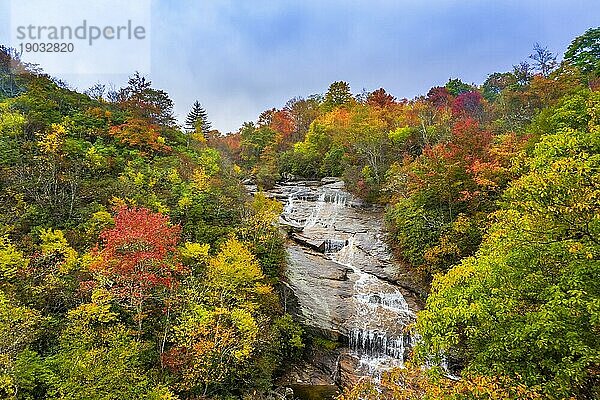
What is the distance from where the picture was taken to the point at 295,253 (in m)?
19.9

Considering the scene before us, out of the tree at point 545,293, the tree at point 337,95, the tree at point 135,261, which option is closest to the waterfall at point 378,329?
the tree at point 545,293

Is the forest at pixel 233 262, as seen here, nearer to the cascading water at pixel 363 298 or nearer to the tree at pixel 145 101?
the tree at pixel 145 101

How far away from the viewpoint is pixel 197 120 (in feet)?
140

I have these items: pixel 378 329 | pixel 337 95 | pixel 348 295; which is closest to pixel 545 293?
pixel 378 329

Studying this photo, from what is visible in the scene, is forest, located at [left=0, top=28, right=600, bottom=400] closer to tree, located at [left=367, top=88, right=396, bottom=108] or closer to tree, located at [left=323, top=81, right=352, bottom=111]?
tree, located at [left=367, top=88, right=396, bottom=108]

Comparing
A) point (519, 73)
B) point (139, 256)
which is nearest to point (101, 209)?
point (139, 256)

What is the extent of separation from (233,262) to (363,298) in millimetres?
7427

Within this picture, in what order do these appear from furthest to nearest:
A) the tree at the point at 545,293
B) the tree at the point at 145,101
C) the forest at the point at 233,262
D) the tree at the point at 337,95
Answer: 1. the tree at the point at 337,95
2. the tree at the point at 145,101
3. the forest at the point at 233,262
4. the tree at the point at 545,293

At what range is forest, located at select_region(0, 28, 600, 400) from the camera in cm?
695

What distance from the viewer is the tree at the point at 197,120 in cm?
4181

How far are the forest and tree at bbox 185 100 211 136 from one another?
16.8 meters

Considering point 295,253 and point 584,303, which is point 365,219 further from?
point 584,303

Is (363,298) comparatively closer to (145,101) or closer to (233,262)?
(233,262)

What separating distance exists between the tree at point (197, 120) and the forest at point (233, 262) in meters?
16.8
